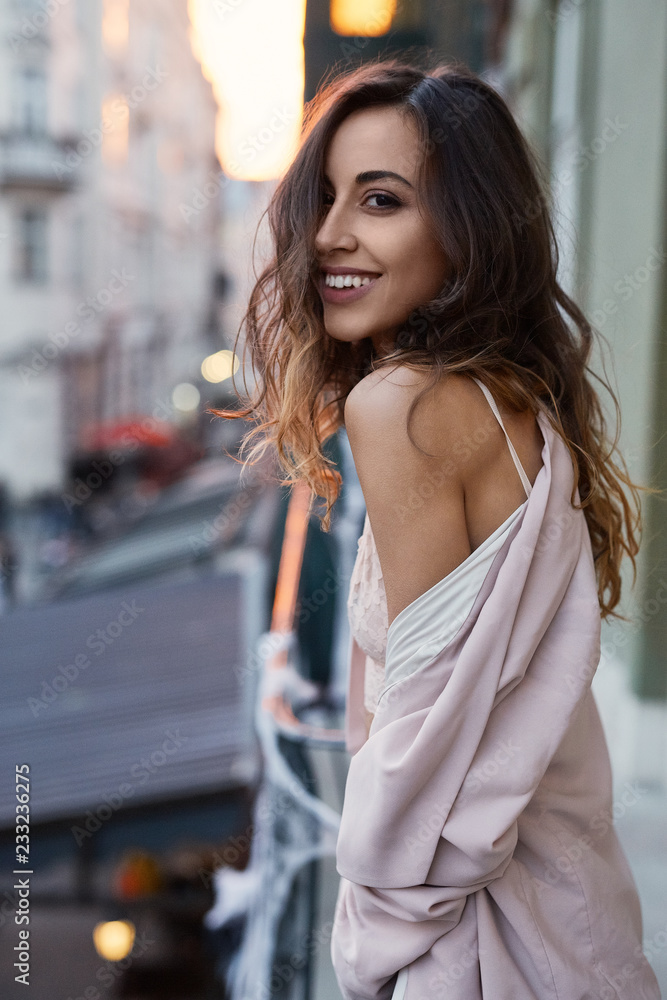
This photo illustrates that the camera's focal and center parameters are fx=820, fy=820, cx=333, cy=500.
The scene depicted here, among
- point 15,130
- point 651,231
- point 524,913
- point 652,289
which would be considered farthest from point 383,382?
point 15,130

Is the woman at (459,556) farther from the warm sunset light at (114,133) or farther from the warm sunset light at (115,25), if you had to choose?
the warm sunset light at (115,25)

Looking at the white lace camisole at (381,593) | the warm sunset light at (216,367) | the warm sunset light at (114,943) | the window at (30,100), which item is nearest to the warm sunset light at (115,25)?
A: the window at (30,100)

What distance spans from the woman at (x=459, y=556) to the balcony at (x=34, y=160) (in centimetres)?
2665

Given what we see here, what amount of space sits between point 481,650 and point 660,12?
10.2ft

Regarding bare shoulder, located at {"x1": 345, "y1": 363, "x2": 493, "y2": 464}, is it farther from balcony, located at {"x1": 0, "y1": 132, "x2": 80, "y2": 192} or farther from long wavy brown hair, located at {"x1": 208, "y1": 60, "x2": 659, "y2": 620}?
balcony, located at {"x1": 0, "y1": 132, "x2": 80, "y2": 192}

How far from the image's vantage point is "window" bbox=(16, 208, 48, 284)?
2445 centimetres

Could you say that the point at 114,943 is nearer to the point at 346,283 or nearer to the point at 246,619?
the point at 346,283

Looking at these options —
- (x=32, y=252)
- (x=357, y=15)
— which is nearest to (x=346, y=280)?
(x=357, y=15)

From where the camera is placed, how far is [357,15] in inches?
163

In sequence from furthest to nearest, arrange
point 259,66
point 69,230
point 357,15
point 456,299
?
point 69,230 < point 259,66 < point 357,15 < point 456,299

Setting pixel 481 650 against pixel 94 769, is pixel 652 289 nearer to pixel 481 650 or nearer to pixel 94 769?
pixel 481 650

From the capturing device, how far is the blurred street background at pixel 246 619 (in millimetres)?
2863

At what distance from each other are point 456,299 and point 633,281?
242 cm

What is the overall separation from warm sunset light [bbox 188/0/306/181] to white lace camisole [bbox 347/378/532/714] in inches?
50.8
